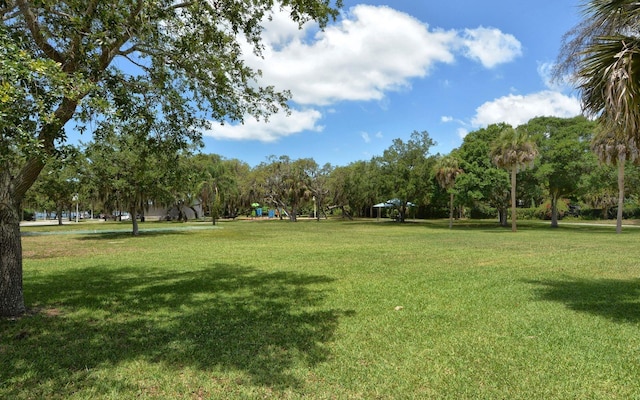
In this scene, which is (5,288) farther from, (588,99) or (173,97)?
(588,99)

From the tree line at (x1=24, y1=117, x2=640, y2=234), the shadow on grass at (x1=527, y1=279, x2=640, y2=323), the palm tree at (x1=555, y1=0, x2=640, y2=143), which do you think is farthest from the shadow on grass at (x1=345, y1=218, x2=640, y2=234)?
the palm tree at (x1=555, y1=0, x2=640, y2=143)

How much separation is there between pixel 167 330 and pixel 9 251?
2962 millimetres

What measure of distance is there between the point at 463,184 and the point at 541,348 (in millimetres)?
28323

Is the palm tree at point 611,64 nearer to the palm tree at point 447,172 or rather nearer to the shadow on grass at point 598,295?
the shadow on grass at point 598,295

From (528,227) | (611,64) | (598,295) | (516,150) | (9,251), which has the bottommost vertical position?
(528,227)

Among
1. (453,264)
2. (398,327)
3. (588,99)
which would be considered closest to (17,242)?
(398,327)

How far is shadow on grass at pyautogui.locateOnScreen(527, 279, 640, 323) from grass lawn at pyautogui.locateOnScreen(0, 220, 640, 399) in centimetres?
5

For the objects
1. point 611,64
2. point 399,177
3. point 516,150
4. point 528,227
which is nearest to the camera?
point 611,64

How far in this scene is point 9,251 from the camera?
19.7 ft

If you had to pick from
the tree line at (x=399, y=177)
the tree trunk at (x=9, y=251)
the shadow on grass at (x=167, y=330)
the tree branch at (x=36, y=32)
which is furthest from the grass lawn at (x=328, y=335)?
the tree branch at (x=36, y=32)

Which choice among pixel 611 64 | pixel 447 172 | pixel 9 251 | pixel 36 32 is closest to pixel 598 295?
pixel 611 64

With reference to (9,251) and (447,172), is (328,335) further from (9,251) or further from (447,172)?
(447,172)

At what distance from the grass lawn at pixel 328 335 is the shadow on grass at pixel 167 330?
0.02 metres

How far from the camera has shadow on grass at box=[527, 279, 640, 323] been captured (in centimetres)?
638
